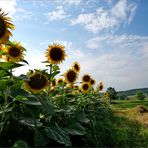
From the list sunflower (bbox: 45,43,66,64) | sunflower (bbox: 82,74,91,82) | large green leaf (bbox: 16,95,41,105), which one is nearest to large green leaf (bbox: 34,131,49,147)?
large green leaf (bbox: 16,95,41,105)

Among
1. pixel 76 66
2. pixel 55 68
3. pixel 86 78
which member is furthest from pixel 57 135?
pixel 86 78

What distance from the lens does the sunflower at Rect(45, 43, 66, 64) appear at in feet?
16.9

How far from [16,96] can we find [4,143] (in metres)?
0.62

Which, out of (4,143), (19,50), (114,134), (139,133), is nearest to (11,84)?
(4,143)

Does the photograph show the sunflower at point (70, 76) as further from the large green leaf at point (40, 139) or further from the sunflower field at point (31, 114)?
the large green leaf at point (40, 139)

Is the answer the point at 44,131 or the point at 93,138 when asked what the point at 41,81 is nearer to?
the point at 44,131

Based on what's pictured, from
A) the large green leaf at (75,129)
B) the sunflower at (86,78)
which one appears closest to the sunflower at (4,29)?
the large green leaf at (75,129)

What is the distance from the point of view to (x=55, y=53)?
17.1 ft

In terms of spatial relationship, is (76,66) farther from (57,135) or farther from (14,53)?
(57,135)

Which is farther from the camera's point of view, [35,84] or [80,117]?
[80,117]

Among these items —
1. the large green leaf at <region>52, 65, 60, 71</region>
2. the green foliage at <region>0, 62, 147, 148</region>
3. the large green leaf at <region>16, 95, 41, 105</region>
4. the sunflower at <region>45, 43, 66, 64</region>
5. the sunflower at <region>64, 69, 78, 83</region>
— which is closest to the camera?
the large green leaf at <region>16, 95, 41, 105</region>

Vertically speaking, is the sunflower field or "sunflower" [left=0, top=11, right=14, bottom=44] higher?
"sunflower" [left=0, top=11, right=14, bottom=44]

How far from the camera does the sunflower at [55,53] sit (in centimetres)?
A: 514

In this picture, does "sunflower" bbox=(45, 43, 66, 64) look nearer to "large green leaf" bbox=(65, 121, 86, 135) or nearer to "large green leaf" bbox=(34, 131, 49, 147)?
"large green leaf" bbox=(65, 121, 86, 135)
